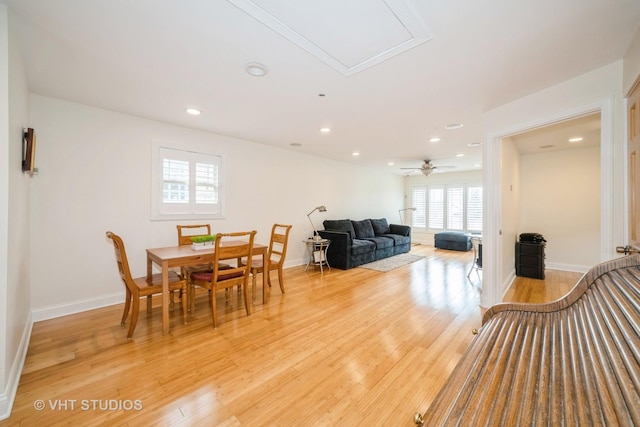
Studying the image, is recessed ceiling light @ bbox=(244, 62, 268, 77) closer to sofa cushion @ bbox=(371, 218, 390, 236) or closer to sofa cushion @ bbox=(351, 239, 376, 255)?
sofa cushion @ bbox=(351, 239, 376, 255)

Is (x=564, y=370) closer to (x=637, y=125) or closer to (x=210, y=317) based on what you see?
(x=637, y=125)

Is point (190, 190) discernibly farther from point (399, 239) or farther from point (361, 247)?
point (399, 239)

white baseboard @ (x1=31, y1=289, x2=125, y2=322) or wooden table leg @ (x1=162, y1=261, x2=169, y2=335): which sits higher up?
wooden table leg @ (x1=162, y1=261, x2=169, y2=335)

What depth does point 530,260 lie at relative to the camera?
4.53 m

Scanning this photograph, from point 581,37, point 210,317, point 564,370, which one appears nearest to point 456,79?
point 581,37

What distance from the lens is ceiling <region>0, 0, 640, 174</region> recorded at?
1.58 metres

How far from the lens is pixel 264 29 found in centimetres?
174

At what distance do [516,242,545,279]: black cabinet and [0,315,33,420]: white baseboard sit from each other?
6323 millimetres

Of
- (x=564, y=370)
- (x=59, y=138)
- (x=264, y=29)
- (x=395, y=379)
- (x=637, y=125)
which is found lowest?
(x=395, y=379)

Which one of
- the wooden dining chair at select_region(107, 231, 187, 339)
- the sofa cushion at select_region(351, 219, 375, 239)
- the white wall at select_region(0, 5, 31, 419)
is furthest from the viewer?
the sofa cushion at select_region(351, 219, 375, 239)

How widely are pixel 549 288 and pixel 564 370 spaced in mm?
4264

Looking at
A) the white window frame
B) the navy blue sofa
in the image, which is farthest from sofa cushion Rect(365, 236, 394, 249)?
the white window frame

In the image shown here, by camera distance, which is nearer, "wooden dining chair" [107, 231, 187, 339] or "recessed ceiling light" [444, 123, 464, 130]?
"wooden dining chair" [107, 231, 187, 339]

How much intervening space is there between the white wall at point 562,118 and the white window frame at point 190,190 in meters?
3.82
